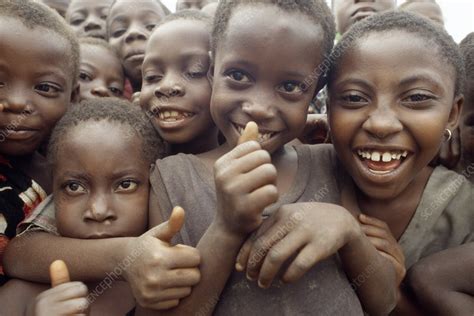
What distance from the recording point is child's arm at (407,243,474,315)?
1.75 m

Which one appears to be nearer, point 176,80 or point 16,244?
point 16,244

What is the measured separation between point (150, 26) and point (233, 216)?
2.45m

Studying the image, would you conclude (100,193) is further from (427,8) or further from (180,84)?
(427,8)

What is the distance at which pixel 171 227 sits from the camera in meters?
1.38

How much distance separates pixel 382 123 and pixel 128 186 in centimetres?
97

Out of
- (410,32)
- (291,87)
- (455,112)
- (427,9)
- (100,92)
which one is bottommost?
(100,92)

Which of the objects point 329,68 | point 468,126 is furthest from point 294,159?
point 468,126

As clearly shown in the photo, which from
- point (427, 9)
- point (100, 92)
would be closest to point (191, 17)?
point (100, 92)

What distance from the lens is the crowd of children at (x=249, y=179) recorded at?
1.44 m

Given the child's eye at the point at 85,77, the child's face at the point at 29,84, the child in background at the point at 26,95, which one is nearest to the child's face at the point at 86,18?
the child's eye at the point at 85,77

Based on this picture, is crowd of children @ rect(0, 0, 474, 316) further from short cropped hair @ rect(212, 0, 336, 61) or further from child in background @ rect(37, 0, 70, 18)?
child in background @ rect(37, 0, 70, 18)

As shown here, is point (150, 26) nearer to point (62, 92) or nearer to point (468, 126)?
point (62, 92)

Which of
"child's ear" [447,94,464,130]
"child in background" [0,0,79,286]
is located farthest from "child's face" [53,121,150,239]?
"child's ear" [447,94,464,130]

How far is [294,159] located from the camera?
1869mm
